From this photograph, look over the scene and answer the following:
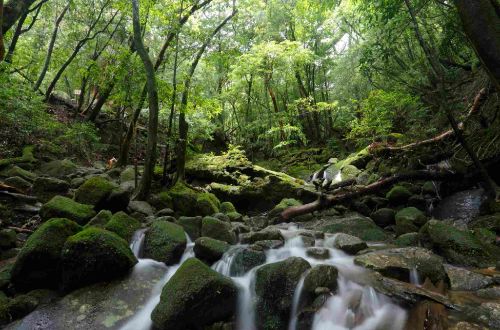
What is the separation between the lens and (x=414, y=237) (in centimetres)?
743

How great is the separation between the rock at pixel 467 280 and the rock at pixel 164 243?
16.0 feet

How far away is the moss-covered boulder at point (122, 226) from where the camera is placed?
6629mm

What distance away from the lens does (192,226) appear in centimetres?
782

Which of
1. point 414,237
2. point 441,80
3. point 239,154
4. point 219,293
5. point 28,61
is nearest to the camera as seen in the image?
point 219,293

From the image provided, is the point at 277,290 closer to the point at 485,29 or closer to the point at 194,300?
the point at 194,300

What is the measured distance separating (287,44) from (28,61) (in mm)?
13146

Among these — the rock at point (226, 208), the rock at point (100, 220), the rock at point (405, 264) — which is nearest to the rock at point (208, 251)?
the rock at point (100, 220)

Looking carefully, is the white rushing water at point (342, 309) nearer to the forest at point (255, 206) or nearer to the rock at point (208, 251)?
the forest at point (255, 206)

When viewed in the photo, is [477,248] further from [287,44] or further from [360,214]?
[287,44]

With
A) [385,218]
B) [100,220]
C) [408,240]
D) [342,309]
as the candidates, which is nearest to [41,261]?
[100,220]

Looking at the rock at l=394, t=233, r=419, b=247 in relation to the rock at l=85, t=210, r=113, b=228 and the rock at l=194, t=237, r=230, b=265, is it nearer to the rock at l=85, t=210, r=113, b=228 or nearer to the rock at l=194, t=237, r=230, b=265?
the rock at l=194, t=237, r=230, b=265

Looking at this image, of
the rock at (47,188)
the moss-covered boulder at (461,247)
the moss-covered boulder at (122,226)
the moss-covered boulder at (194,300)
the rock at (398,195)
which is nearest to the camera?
the moss-covered boulder at (194,300)

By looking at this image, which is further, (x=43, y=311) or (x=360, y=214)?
(x=360, y=214)

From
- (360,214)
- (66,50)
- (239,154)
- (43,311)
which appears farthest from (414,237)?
(66,50)
